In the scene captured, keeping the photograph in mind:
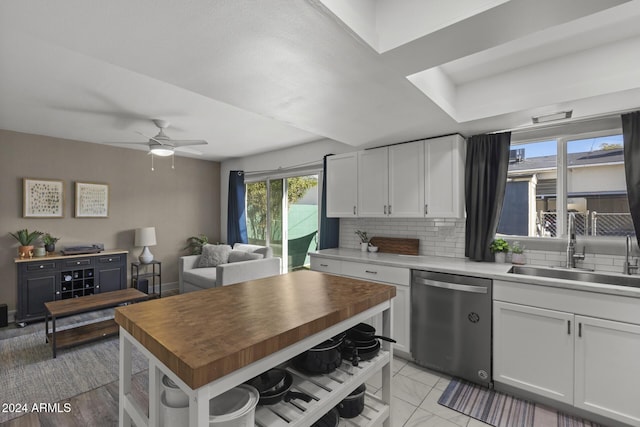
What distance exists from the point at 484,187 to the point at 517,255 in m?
0.71

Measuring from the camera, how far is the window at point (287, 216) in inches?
189

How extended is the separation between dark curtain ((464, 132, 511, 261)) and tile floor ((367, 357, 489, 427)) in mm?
1228

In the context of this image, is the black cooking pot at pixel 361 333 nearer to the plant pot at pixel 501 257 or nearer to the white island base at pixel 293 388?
the white island base at pixel 293 388

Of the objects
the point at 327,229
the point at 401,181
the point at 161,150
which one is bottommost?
the point at 327,229

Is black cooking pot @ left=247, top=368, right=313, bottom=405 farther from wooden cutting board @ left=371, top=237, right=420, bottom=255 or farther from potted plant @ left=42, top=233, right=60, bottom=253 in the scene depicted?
Answer: potted plant @ left=42, top=233, right=60, bottom=253

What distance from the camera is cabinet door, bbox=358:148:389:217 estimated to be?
11.0 feet

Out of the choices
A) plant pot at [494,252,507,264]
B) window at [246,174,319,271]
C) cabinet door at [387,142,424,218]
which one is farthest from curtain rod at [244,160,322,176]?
plant pot at [494,252,507,264]

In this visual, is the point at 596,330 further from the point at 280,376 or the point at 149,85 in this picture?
the point at 149,85

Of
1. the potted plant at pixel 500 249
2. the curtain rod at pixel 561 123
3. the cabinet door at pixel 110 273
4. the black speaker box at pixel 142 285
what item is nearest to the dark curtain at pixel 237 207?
the black speaker box at pixel 142 285

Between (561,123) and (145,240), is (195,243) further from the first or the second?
(561,123)

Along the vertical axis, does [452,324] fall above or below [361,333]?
below

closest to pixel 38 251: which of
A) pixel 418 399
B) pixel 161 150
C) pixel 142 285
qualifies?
pixel 142 285

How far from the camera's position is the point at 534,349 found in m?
2.17

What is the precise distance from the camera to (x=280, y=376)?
129 centimetres
